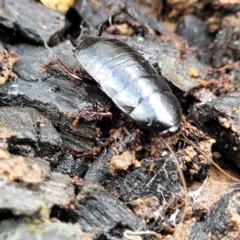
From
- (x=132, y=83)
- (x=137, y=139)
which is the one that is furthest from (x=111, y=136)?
(x=132, y=83)

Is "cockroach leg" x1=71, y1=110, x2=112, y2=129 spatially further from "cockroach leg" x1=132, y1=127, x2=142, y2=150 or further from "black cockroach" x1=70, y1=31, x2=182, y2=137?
"cockroach leg" x1=132, y1=127, x2=142, y2=150

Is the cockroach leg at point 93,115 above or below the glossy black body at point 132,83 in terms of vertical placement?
below

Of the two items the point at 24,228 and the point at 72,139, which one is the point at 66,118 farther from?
the point at 24,228

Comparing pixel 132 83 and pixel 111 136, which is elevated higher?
pixel 132 83

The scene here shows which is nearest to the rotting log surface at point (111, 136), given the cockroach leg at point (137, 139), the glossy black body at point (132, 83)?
the cockroach leg at point (137, 139)

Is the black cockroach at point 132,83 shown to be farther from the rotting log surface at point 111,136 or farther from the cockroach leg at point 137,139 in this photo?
the rotting log surface at point 111,136

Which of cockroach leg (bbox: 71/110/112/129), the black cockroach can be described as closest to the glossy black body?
the black cockroach

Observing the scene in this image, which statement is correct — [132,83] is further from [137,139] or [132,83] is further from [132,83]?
[137,139]

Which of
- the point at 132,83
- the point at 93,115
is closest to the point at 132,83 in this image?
the point at 132,83
